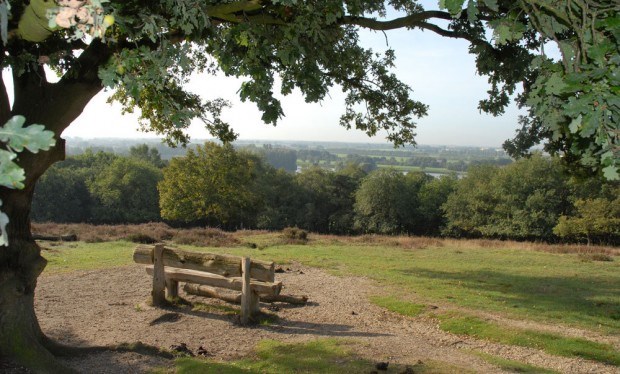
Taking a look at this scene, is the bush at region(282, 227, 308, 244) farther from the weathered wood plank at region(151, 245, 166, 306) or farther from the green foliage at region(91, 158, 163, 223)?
the green foliage at region(91, 158, 163, 223)

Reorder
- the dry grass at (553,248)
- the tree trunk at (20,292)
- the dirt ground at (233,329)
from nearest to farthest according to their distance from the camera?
the tree trunk at (20,292) < the dirt ground at (233,329) < the dry grass at (553,248)

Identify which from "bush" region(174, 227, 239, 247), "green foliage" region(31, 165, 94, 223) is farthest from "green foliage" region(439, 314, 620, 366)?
"green foliage" region(31, 165, 94, 223)

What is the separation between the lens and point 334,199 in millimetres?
73625

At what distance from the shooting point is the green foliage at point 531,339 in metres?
9.09

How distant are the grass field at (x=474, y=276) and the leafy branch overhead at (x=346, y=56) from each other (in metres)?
4.13

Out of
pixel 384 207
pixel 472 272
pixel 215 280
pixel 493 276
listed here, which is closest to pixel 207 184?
pixel 384 207

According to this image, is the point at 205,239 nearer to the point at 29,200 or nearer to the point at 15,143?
the point at 29,200

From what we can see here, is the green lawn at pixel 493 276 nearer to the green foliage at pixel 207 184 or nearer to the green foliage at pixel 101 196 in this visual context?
the green foliage at pixel 207 184

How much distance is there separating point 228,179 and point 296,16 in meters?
41.3

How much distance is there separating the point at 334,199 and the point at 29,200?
219ft

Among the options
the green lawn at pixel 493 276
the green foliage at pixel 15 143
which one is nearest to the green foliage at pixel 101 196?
the green lawn at pixel 493 276

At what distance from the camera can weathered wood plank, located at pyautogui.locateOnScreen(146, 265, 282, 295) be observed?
1072 centimetres

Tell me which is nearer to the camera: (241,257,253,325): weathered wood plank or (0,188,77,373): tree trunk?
(0,188,77,373): tree trunk

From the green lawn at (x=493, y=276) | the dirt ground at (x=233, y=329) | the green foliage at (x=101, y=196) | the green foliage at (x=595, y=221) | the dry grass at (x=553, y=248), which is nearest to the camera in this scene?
the dirt ground at (x=233, y=329)
